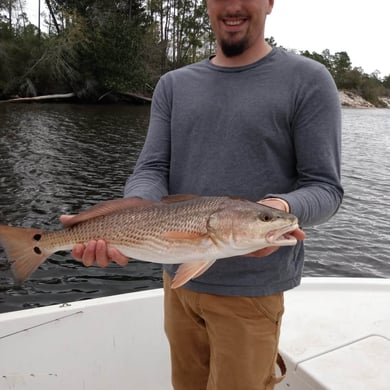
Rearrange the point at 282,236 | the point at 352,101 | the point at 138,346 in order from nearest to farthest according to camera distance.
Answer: the point at 282,236
the point at 138,346
the point at 352,101

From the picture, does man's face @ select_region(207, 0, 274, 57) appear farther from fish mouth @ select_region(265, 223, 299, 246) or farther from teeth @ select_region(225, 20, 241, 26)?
fish mouth @ select_region(265, 223, 299, 246)

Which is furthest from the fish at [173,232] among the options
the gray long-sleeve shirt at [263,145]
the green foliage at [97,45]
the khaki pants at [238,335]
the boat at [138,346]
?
the green foliage at [97,45]

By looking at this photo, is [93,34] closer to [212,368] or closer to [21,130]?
[21,130]

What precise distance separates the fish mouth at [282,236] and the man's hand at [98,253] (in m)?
0.80

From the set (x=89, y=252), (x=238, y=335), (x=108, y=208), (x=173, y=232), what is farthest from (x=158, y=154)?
(x=238, y=335)

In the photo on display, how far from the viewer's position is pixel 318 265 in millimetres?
9492

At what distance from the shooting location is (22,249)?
2.61 meters

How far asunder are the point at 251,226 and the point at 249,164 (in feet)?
1.13

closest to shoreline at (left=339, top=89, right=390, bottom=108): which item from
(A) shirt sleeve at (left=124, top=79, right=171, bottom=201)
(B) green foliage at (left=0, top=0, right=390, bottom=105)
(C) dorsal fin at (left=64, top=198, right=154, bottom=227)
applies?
(B) green foliage at (left=0, top=0, right=390, bottom=105)

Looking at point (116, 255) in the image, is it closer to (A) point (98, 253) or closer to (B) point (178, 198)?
(A) point (98, 253)

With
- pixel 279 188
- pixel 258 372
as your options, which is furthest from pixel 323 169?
pixel 258 372

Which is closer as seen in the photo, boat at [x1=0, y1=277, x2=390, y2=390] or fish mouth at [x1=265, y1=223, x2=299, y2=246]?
fish mouth at [x1=265, y1=223, x2=299, y2=246]

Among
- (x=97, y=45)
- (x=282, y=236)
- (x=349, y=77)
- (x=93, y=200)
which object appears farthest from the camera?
(x=349, y=77)

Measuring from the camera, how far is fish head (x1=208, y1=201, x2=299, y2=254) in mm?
2121
